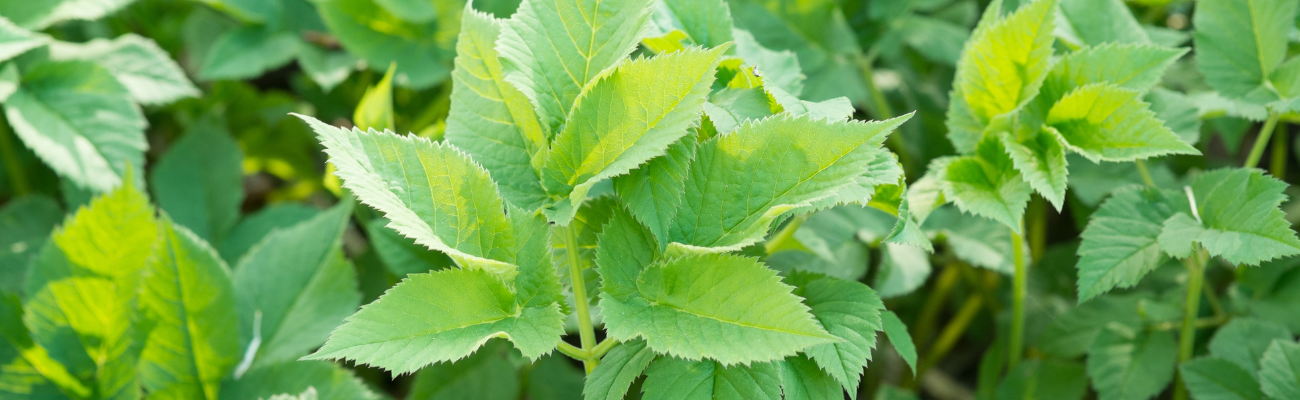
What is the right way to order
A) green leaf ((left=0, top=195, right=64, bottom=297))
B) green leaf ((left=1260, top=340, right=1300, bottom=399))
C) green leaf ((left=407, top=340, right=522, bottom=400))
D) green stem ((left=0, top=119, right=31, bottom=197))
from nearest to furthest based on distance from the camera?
green leaf ((left=1260, top=340, right=1300, bottom=399))
green leaf ((left=407, top=340, right=522, bottom=400))
green leaf ((left=0, top=195, right=64, bottom=297))
green stem ((left=0, top=119, right=31, bottom=197))

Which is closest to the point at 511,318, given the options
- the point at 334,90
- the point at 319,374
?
the point at 319,374

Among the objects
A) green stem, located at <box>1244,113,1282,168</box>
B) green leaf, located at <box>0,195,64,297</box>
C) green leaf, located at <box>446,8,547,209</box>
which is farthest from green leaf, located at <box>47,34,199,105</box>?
green stem, located at <box>1244,113,1282,168</box>

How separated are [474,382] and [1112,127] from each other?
1.02 meters

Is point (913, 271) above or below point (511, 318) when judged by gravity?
below

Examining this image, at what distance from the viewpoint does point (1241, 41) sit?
1.15m

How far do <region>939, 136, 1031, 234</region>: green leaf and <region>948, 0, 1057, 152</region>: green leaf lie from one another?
1.3 inches

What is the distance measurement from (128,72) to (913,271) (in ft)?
4.59

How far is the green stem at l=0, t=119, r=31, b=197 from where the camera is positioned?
1.73m

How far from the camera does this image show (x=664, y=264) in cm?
84

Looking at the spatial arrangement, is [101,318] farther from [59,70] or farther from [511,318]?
[511,318]

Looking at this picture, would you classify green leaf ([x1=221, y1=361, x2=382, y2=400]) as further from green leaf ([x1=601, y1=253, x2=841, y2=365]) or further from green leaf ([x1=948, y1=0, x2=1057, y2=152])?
green leaf ([x1=948, y1=0, x2=1057, y2=152])

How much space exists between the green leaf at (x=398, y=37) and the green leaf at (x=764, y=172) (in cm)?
90

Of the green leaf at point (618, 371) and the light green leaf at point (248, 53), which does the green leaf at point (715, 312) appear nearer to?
the green leaf at point (618, 371)

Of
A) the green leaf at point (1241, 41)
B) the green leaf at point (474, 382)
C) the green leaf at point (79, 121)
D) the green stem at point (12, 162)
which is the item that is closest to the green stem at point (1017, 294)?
the green leaf at point (1241, 41)
